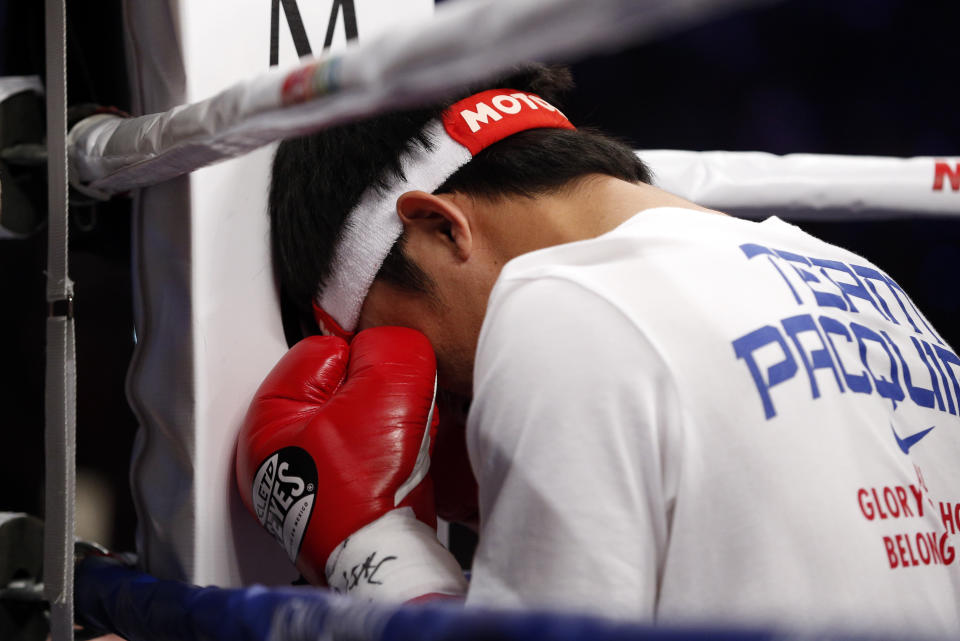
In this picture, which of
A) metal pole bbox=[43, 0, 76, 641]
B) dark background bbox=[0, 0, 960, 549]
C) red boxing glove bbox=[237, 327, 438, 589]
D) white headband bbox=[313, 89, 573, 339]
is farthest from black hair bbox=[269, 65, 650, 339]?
dark background bbox=[0, 0, 960, 549]

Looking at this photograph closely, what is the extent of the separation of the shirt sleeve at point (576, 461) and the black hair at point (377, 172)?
30cm

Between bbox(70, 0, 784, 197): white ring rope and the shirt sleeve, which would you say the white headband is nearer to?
bbox(70, 0, 784, 197): white ring rope

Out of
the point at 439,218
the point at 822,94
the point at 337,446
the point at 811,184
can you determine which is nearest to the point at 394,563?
the point at 337,446

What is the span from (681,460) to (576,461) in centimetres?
8

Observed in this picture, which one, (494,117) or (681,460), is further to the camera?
(494,117)

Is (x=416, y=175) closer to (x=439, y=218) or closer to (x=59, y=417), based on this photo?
(x=439, y=218)

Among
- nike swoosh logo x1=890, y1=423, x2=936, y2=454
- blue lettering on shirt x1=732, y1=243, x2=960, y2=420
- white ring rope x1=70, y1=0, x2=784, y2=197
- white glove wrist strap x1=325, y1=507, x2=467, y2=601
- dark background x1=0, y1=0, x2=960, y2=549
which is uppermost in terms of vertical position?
dark background x1=0, y1=0, x2=960, y2=549

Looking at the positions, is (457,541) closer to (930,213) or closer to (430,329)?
(430,329)

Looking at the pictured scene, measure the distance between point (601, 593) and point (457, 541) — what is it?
107 cm

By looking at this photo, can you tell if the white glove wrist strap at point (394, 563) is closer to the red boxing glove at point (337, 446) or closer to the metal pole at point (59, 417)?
the red boxing glove at point (337, 446)

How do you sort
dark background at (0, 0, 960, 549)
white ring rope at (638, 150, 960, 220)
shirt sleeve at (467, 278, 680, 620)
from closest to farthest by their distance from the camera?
1. shirt sleeve at (467, 278, 680, 620)
2. white ring rope at (638, 150, 960, 220)
3. dark background at (0, 0, 960, 549)

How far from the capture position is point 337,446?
0.82 m

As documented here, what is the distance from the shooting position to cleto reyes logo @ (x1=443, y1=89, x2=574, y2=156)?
3.12ft

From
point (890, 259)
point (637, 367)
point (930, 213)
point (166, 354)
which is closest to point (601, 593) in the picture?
point (637, 367)
